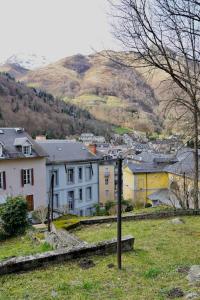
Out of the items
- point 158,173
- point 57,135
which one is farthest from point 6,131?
point 57,135

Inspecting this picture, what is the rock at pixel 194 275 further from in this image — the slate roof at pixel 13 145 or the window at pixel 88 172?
A: the window at pixel 88 172

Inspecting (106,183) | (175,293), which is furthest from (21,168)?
(175,293)

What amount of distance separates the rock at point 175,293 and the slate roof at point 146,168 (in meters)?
27.7

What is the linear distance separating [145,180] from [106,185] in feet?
13.4

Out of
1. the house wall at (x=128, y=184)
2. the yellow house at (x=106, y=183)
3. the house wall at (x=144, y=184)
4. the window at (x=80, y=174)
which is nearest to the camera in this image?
the window at (x=80, y=174)

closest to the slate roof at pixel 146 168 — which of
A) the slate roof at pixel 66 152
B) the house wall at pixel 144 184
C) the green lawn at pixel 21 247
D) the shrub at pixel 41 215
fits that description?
the house wall at pixel 144 184

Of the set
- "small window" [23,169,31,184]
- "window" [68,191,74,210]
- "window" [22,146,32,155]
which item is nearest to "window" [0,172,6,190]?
"small window" [23,169,31,184]

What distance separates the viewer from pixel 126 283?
16.7 ft

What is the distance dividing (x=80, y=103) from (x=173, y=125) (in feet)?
446

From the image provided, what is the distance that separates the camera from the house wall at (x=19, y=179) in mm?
22891

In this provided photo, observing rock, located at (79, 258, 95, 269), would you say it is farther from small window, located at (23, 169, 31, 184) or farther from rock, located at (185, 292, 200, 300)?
small window, located at (23, 169, 31, 184)

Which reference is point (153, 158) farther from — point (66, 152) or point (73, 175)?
point (66, 152)

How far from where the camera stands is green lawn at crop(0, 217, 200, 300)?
4.69 metres

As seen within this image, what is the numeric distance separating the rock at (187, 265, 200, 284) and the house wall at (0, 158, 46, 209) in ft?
61.2
